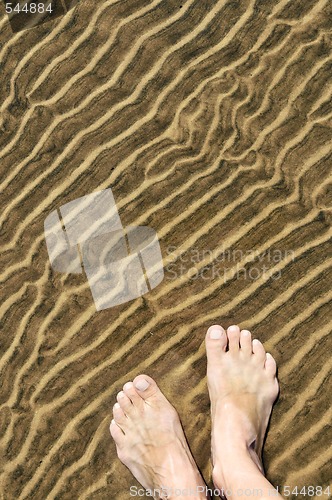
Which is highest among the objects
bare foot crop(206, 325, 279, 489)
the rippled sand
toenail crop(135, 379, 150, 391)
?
the rippled sand

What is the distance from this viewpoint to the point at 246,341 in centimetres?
344

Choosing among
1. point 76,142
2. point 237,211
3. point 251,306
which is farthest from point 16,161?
point 251,306

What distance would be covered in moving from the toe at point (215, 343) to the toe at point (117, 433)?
2.24 feet

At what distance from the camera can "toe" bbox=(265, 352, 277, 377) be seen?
3408 millimetres

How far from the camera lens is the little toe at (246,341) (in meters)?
3.43

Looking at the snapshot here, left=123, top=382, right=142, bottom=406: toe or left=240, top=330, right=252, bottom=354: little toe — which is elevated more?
left=123, top=382, right=142, bottom=406: toe

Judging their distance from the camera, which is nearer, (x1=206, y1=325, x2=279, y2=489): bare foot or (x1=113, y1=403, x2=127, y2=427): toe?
(x1=206, y1=325, x2=279, y2=489): bare foot

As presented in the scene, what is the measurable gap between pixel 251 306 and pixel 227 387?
1.65ft

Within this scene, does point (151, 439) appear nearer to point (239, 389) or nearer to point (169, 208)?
point (239, 389)

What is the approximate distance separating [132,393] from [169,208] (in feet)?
3.74

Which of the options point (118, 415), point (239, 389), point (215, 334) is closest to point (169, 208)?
point (215, 334)

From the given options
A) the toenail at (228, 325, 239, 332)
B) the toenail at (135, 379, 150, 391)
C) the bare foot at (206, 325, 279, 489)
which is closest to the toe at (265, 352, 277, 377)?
the bare foot at (206, 325, 279, 489)

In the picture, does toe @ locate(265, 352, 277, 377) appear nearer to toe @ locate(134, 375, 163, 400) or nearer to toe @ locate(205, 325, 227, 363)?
toe @ locate(205, 325, 227, 363)

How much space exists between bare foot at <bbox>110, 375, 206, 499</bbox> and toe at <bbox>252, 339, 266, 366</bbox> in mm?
591
